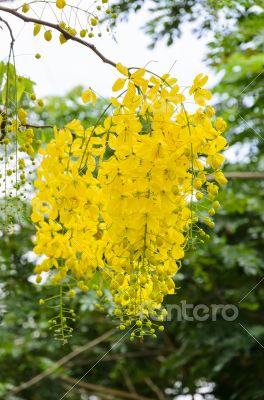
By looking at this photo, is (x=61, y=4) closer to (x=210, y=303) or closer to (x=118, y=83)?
(x=118, y=83)

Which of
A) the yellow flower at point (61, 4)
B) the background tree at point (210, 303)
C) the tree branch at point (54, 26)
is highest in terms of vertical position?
the yellow flower at point (61, 4)

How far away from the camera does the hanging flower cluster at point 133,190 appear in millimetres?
1067

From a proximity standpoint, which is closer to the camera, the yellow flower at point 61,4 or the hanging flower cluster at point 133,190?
the hanging flower cluster at point 133,190

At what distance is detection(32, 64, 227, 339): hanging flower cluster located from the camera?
1067 millimetres

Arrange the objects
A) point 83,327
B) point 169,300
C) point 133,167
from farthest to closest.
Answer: point 83,327 → point 169,300 → point 133,167

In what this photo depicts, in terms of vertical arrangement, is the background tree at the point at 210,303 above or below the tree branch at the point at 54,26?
below

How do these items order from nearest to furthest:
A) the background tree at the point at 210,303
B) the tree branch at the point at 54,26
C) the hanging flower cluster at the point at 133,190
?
1. the hanging flower cluster at the point at 133,190
2. the tree branch at the point at 54,26
3. the background tree at the point at 210,303

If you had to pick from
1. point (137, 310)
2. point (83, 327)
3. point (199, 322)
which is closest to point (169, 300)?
point (199, 322)

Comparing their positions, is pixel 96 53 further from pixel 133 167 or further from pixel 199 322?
pixel 199 322

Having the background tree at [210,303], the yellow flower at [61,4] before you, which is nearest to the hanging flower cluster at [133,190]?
the yellow flower at [61,4]

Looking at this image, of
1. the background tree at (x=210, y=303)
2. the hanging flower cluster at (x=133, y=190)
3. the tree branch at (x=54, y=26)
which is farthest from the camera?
the background tree at (x=210, y=303)

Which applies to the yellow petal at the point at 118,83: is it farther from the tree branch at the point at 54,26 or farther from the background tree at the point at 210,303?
the background tree at the point at 210,303

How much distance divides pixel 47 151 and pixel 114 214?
18cm

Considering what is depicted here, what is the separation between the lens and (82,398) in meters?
3.98
